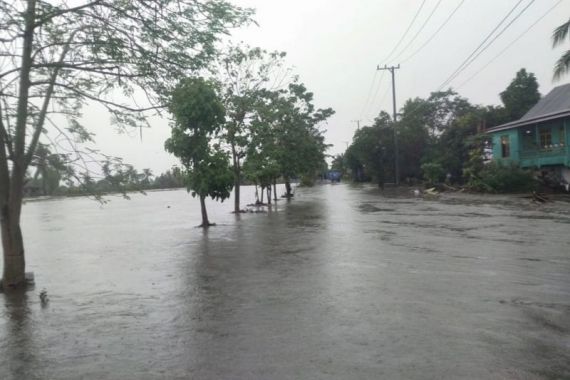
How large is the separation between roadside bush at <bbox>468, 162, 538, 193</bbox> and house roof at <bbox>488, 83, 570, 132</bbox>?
3.08m

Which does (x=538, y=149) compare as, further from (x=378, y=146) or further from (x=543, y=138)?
(x=378, y=146)

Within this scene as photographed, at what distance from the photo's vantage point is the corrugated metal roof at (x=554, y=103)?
107ft

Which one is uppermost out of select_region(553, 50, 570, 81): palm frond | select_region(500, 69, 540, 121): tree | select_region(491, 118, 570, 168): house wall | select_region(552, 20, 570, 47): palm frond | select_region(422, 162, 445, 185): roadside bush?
Answer: select_region(500, 69, 540, 121): tree

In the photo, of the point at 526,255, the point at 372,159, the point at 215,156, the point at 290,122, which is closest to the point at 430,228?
the point at 526,255

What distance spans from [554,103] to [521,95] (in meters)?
11.1

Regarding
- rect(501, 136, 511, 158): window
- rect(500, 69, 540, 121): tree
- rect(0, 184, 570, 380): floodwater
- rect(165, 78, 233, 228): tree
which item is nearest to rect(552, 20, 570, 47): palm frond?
rect(0, 184, 570, 380): floodwater

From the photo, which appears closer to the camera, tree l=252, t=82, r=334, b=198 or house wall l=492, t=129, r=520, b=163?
tree l=252, t=82, r=334, b=198

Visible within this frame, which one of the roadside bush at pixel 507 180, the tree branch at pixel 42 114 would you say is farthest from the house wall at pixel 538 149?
the tree branch at pixel 42 114

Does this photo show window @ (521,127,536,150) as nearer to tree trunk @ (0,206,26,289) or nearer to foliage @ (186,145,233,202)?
foliage @ (186,145,233,202)

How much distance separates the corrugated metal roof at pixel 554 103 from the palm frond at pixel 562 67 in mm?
17737

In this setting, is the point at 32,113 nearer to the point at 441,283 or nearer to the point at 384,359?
the point at 384,359

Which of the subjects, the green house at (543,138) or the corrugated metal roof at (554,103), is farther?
the corrugated metal roof at (554,103)

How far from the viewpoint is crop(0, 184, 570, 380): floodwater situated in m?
4.71

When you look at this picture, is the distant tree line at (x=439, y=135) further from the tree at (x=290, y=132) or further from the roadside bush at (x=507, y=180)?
the tree at (x=290, y=132)
